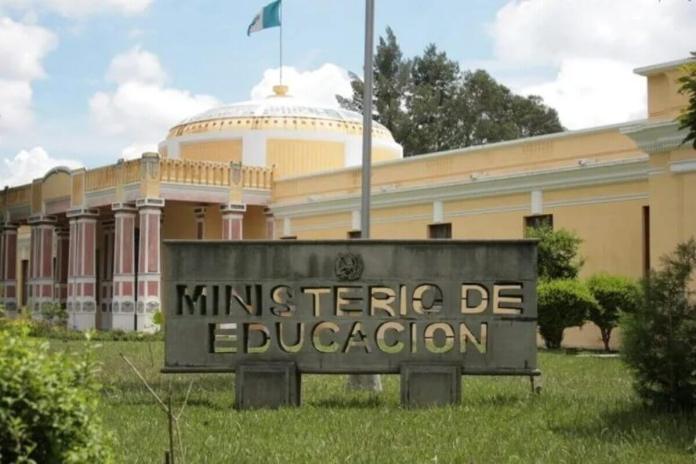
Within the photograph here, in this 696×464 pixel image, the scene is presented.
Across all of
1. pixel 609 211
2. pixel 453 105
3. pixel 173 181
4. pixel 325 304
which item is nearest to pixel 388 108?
pixel 453 105

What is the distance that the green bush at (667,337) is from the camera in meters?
8.27

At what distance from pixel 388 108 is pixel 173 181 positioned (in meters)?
22.3

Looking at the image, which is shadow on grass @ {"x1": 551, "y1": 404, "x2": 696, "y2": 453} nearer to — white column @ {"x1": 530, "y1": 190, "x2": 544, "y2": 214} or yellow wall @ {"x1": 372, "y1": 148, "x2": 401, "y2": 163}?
white column @ {"x1": 530, "y1": 190, "x2": 544, "y2": 214}

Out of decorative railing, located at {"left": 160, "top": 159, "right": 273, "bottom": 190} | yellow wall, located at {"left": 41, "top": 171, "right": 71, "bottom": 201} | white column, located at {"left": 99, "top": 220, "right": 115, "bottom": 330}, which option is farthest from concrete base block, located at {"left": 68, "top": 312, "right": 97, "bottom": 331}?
decorative railing, located at {"left": 160, "top": 159, "right": 273, "bottom": 190}

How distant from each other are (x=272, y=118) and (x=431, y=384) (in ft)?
72.8

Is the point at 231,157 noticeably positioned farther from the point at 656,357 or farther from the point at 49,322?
the point at 656,357

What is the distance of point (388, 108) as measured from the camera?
48.6m

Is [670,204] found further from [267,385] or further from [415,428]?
[415,428]

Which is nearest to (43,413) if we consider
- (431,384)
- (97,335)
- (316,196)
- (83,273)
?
(431,384)

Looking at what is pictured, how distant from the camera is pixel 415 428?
8.13 metres

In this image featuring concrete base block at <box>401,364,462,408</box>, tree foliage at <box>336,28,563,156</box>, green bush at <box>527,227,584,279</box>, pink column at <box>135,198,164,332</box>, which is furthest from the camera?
tree foliage at <box>336,28,563,156</box>

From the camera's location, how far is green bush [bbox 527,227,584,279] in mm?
18844

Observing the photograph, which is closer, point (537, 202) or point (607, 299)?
point (607, 299)

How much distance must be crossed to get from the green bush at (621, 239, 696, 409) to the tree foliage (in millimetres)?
38320
